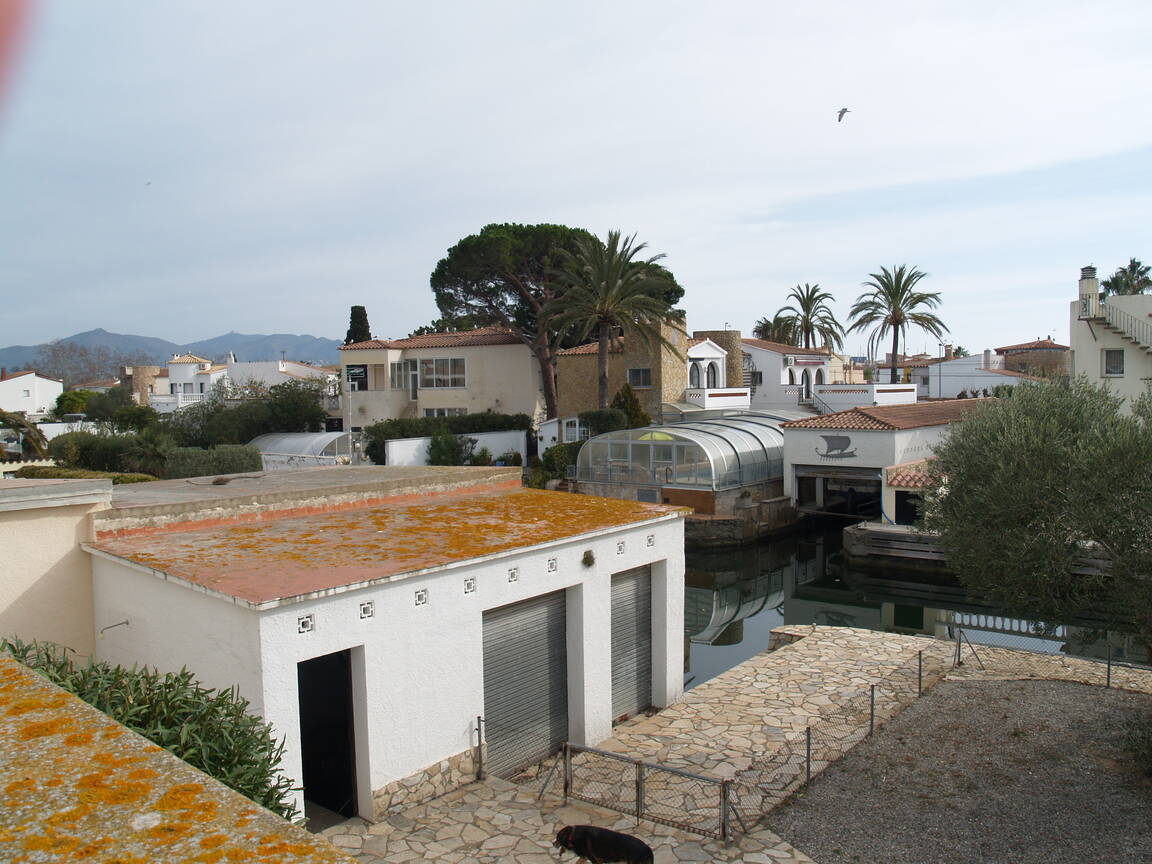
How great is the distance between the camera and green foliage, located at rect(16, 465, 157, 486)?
23.3 m

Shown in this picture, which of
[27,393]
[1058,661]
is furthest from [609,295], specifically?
[27,393]

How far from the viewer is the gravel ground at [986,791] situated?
31.5ft

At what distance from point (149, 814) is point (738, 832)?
319 inches

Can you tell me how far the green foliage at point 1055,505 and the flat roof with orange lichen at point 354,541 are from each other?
16.1ft

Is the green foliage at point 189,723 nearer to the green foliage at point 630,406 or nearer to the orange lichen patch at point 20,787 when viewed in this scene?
the orange lichen patch at point 20,787

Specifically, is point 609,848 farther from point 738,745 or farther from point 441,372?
point 441,372

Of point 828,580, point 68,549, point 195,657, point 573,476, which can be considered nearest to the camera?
point 195,657

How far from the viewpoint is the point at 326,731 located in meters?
11.1

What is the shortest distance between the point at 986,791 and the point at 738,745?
3373 millimetres

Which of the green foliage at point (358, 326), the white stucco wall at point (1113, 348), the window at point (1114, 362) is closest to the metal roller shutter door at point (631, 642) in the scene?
the white stucco wall at point (1113, 348)

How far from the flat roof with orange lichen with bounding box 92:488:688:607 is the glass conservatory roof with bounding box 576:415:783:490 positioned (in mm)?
21173

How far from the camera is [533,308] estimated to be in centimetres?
5091

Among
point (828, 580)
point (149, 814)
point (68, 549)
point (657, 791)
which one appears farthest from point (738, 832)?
point (828, 580)

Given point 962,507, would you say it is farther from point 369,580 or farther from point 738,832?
point 369,580
